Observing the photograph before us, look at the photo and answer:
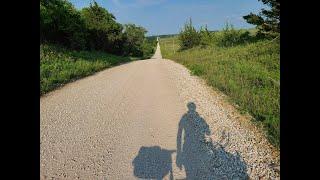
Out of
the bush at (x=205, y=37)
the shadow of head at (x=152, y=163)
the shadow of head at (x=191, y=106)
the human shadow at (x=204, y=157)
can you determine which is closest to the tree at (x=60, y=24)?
the shadow of head at (x=191, y=106)

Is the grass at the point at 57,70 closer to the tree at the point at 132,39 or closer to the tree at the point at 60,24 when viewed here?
the tree at the point at 60,24

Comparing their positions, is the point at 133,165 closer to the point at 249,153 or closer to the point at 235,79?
the point at 249,153

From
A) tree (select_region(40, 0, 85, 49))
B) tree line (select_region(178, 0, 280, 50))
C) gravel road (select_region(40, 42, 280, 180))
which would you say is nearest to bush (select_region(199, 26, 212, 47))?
tree line (select_region(178, 0, 280, 50))

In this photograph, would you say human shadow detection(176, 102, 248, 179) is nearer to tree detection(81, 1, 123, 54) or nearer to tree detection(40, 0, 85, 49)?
tree detection(40, 0, 85, 49)

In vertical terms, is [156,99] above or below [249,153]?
above

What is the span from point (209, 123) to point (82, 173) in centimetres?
417

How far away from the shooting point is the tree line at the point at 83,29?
2442 cm

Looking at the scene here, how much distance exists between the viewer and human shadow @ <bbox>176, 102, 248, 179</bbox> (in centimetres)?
570

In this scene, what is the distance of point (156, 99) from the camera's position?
1216cm

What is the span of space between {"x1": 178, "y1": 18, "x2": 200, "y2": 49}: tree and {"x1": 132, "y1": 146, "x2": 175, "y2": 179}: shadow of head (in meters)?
50.8

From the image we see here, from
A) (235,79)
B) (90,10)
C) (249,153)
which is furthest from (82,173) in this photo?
(90,10)
